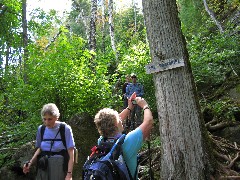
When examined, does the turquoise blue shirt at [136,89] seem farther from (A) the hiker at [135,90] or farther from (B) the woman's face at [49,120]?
(B) the woman's face at [49,120]

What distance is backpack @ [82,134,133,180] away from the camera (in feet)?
8.31

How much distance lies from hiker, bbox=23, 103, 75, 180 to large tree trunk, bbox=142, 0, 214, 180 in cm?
153

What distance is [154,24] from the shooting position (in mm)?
4730

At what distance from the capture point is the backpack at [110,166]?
2.53m

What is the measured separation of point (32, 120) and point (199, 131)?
17.7ft

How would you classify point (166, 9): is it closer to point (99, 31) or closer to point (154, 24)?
point (154, 24)

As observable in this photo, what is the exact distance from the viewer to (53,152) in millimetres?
4113

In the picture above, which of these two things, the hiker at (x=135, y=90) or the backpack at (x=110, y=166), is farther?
the hiker at (x=135, y=90)

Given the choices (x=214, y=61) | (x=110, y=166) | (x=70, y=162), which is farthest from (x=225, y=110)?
(x=110, y=166)

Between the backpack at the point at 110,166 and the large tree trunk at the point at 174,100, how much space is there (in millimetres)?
2025

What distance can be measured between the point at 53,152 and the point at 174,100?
1.96 meters

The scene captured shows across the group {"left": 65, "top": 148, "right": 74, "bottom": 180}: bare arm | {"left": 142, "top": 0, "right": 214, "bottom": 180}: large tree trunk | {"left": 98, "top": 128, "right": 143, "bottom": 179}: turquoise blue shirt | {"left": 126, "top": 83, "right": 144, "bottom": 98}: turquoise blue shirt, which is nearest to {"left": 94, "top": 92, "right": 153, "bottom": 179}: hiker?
{"left": 98, "top": 128, "right": 143, "bottom": 179}: turquoise blue shirt

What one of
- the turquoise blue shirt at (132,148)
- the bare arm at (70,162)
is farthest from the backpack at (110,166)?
the bare arm at (70,162)

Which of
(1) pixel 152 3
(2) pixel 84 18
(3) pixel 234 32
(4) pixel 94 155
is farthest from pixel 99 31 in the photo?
(4) pixel 94 155
